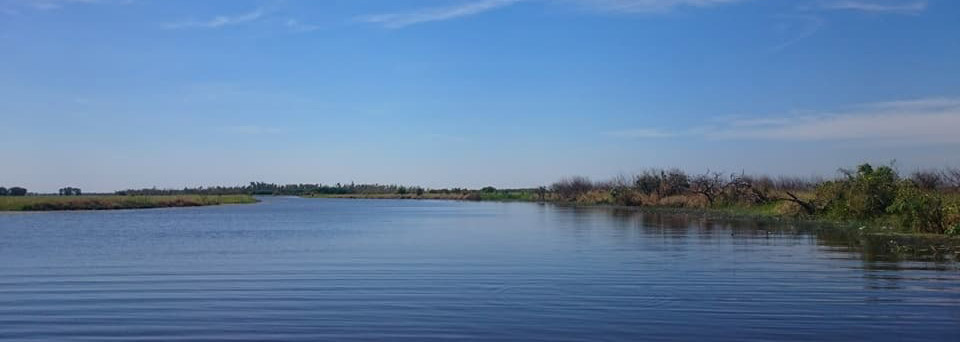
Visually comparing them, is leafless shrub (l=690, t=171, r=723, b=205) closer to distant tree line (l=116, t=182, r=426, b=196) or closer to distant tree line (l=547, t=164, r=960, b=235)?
distant tree line (l=547, t=164, r=960, b=235)

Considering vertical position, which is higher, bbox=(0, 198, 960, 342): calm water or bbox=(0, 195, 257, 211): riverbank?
bbox=(0, 195, 257, 211): riverbank

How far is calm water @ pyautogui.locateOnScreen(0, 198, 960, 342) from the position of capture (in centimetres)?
1058

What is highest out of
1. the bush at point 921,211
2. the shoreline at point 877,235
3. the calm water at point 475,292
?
the bush at point 921,211

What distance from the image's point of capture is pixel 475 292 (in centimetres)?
1412

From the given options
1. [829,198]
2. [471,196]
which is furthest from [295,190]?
[829,198]

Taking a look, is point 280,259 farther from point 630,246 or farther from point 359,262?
point 630,246

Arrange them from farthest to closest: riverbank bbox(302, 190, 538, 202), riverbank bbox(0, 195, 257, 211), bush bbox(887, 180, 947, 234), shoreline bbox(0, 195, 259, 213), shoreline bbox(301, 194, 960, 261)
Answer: riverbank bbox(302, 190, 538, 202) < riverbank bbox(0, 195, 257, 211) < shoreline bbox(0, 195, 259, 213) < bush bbox(887, 180, 947, 234) < shoreline bbox(301, 194, 960, 261)

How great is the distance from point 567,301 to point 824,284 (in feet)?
16.6

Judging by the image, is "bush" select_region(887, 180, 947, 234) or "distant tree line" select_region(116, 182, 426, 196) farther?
"distant tree line" select_region(116, 182, 426, 196)

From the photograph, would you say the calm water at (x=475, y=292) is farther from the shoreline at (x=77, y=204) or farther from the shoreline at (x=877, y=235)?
the shoreline at (x=77, y=204)

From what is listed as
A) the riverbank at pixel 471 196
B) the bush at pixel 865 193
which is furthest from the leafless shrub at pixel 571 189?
the bush at pixel 865 193

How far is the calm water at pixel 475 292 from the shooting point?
34.7ft

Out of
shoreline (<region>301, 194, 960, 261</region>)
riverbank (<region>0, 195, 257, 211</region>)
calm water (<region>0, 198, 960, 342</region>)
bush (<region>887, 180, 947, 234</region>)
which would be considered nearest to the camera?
calm water (<region>0, 198, 960, 342</region>)

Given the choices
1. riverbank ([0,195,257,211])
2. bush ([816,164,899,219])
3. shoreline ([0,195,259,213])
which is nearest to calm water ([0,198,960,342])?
bush ([816,164,899,219])
